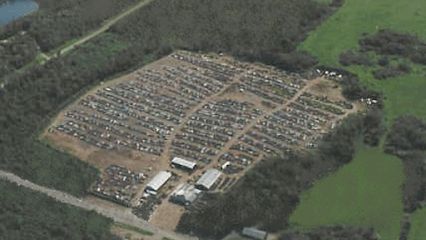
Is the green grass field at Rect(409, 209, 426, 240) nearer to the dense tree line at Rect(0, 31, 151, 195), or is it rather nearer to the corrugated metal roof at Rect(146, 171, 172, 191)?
the corrugated metal roof at Rect(146, 171, 172, 191)

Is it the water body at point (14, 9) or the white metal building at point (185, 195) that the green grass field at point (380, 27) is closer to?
the white metal building at point (185, 195)

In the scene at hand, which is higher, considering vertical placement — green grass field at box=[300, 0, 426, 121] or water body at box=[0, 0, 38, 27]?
green grass field at box=[300, 0, 426, 121]

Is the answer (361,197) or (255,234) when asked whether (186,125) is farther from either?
(361,197)

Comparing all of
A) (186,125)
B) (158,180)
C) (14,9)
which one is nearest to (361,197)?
(158,180)

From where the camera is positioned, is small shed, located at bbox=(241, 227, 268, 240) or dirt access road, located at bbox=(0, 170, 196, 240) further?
dirt access road, located at bbox=(0, 170, 196, 240)

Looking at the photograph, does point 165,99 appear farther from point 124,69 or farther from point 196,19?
point 196,19

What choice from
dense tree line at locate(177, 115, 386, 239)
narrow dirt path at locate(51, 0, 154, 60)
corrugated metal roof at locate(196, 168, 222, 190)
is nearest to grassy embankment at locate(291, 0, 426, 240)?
dense tree line at locate(177, 115, 386, 239)

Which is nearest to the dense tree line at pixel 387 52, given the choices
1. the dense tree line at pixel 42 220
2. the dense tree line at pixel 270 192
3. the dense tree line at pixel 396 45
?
the dense tree line at pixel 396 45
